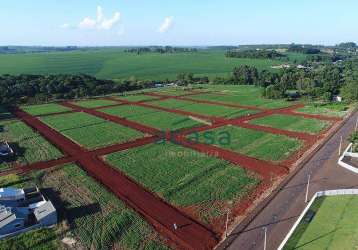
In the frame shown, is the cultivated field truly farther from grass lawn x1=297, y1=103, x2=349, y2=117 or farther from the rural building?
the rural building

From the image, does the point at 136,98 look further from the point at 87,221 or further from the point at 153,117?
the point at 87,221

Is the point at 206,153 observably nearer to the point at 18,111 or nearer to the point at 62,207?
the point at 62,207

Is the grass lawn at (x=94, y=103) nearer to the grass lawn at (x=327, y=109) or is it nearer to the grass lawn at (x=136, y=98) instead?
the grass lawn at (x=136, y=98)

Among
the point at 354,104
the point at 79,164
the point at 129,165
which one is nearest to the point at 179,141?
the point at 129,165

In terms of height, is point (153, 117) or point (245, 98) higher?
point (153, 117)

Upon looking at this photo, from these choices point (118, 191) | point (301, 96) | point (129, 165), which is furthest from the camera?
point (301, 96)

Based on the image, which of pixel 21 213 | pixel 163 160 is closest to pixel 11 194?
pixel 21 213
